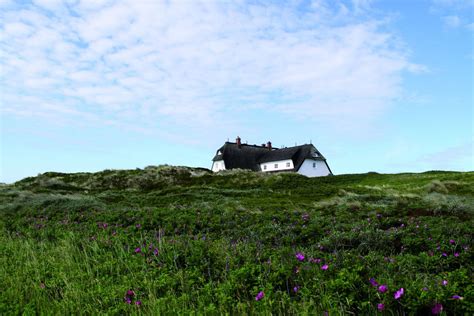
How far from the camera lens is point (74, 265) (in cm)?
681

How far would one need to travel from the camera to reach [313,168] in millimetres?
65938

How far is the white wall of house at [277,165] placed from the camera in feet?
217

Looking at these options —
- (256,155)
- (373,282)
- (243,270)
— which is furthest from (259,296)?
(256,155)

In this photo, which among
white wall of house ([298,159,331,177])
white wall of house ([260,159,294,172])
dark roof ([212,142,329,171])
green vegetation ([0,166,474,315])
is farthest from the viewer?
white wall of house ([260,159,294,172])

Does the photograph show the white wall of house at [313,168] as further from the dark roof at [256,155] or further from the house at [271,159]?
the dark roof at [256,155]

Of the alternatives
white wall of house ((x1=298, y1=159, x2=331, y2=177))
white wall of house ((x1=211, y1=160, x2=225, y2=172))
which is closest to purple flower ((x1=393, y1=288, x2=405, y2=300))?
white wall of house ((x1=298, y1=159, x2=331, y2=177))

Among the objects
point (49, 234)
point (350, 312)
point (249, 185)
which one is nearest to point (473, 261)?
point (350, 312)

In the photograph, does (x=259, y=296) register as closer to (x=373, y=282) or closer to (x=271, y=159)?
(x=373, y=282)

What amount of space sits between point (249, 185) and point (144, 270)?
3176 cm

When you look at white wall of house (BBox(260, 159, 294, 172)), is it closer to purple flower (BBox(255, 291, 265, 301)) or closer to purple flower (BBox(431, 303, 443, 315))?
purple flower (BBox(255, 291, 265, 301))

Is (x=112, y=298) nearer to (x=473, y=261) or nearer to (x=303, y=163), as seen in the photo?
(x=473, y=261)

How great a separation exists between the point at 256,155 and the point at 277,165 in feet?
22.9

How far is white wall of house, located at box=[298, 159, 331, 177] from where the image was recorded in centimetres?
6469

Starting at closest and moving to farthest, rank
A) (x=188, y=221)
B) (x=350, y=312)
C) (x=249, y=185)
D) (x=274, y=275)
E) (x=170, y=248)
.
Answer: (x=350, y=312)
(x=274, y=275)
(x=170, y=248)
(x=188, y=221)
(x=249, y=185)
